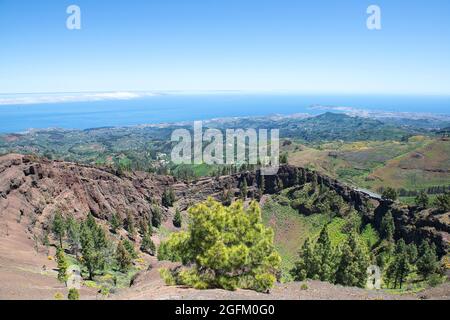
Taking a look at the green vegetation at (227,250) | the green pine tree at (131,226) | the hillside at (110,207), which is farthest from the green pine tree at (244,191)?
the green vegetation at (227,250)

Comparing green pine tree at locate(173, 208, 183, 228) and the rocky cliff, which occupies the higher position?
the rocky cliff

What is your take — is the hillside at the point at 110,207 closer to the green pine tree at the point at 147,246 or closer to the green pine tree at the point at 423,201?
the green pine tree at the point at 423,201

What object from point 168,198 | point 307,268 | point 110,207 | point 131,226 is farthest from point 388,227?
point 110,207

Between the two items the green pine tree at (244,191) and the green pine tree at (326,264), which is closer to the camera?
the green pine tree at (326,264)

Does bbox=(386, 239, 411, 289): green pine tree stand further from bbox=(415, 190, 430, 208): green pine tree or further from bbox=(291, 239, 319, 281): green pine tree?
bbox=(415, 190, 430, 208): green pine tree

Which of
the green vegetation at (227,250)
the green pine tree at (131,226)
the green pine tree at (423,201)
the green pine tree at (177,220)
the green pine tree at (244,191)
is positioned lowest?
the green pine tree at (177,220)

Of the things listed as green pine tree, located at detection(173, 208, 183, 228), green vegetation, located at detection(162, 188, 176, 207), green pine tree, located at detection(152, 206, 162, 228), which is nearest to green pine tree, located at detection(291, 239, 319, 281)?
green pine tree, located at detection(152, 206, 162, 228)
